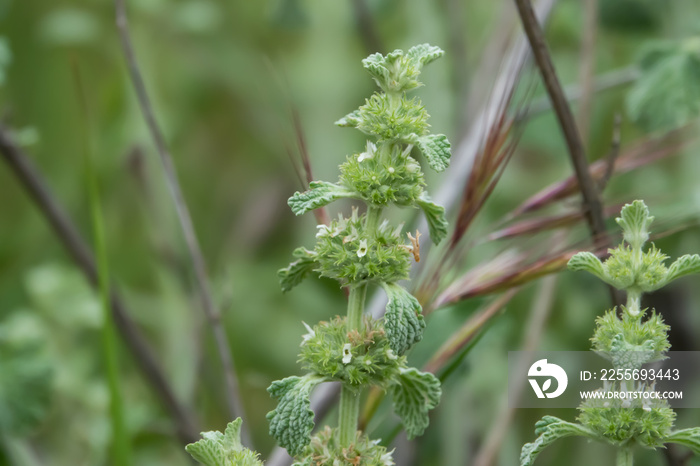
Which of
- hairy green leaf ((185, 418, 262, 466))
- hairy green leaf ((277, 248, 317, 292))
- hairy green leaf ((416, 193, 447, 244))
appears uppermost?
hairy green leaf ((416, 193, 447, 244))

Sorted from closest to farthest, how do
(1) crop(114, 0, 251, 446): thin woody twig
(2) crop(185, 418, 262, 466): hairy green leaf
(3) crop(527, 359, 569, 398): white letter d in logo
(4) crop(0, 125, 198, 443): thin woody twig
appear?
(2) crop(185, 418, 262, 466): hairy green leaf < (3) crop(527, 359, 569, 398): white letter d in logo < (1) crop(114, 0, 251, 446): thin woody twig < (4) crop(0, 125, 198, 443): thin woody twig

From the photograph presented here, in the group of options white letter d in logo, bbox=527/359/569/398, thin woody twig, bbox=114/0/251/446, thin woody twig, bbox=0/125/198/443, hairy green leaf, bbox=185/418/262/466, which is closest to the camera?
hairy green leaf, bbox=185/418/262/466

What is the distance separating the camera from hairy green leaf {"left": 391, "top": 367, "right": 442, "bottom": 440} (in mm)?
473

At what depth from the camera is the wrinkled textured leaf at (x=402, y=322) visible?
44 centimetres

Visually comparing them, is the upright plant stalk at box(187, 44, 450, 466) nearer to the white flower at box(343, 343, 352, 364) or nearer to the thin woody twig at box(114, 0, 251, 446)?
the white flower at box(343, 343, 352, 364)

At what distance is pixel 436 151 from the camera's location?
0.45 meters

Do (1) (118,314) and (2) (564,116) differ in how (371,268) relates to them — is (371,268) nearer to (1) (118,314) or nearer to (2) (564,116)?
(2) (564,116)

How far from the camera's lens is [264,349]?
4.82 feet

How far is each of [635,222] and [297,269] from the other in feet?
0.63

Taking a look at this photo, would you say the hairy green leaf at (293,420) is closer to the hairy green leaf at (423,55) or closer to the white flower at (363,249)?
the white flower at (363,249)

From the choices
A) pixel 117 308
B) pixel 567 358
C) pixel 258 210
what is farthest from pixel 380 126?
pixel 258 210

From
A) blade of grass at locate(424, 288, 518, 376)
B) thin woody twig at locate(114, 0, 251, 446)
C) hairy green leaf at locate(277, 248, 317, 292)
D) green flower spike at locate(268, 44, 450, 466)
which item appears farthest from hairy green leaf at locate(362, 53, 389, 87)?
thin woody twig at locate(114, 0, 251, 446)

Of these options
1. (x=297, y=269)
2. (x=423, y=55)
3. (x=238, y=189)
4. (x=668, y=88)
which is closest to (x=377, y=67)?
(x=423, y=55)

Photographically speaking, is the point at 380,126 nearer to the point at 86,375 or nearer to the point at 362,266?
the point at 362,266
